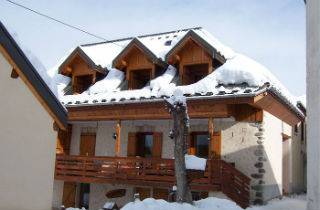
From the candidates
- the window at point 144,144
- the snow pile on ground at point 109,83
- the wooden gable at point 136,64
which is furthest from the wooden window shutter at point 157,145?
the snow pile on ground at point 109,83

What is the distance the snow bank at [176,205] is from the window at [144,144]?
637 cm

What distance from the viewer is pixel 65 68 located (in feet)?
63.8

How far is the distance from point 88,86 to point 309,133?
12.6 meters

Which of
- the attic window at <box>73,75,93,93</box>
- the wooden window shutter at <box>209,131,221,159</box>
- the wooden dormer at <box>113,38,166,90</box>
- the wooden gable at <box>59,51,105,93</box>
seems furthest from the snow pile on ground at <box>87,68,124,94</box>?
the wooden window shutter at <box>209,131,221,159</box>

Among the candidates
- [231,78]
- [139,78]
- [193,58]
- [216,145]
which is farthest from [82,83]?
[231,78]

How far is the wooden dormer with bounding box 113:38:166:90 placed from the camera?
16984 mm

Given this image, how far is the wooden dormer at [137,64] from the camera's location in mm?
16984

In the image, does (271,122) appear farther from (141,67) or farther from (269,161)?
(141,67)

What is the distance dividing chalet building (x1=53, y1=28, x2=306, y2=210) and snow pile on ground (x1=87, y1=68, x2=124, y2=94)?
5cm

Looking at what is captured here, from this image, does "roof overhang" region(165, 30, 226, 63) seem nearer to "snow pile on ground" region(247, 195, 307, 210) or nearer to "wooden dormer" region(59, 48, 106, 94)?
"wooden dormer" region(59, 48, 106, 94)

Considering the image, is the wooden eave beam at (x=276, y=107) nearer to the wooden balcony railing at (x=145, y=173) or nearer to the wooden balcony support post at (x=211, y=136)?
the wooden balcony support post at (x=211, y=136)

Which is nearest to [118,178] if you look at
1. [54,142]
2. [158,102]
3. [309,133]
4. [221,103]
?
[158,102]

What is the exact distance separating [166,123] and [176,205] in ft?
22.4

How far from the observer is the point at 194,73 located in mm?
16812
